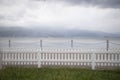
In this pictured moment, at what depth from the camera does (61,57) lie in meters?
11.2

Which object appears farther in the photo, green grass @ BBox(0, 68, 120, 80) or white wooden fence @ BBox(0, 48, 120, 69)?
white wooden fence @ BBox(0, 48, 120, 69)

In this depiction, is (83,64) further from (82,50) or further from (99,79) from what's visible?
(99,79)

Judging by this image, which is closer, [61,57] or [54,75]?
[54,75]

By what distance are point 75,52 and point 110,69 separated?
64.0 inches

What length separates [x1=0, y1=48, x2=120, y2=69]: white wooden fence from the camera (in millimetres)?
10844

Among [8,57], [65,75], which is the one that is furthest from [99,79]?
[8,57]

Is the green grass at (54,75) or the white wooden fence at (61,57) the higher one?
the white wooden fence at (61,57)

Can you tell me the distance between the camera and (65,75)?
29.3 ft

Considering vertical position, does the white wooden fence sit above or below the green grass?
above

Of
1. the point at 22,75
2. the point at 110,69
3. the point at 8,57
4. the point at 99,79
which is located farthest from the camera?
the point at 8,57

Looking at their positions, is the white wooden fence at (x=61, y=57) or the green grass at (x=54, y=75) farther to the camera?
the white wooden fence at (x=61, y=57)

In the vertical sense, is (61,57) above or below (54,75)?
above

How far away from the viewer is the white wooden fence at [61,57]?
427 inches

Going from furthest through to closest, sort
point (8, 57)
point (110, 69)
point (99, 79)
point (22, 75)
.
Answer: point (8, 57)
point (110, 69)
point (22, 75)
point (99, 79)
